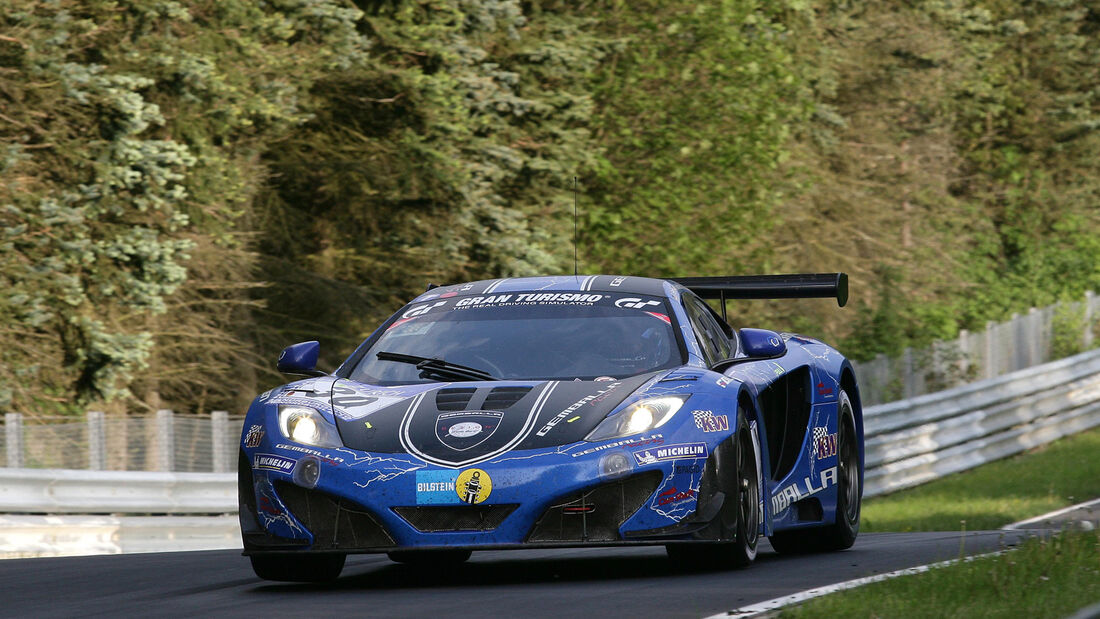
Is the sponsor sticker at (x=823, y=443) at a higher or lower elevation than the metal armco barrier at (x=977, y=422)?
higher

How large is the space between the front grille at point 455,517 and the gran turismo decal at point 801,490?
6.00ft

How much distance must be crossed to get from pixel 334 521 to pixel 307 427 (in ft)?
1.44

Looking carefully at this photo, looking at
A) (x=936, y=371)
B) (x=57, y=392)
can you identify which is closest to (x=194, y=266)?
(x=57, y=392)

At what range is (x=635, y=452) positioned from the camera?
7.43 m

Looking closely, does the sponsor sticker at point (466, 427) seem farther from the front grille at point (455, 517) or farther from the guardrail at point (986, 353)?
the guardrail at point (986, 353)

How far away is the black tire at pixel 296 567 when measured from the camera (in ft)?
26.2

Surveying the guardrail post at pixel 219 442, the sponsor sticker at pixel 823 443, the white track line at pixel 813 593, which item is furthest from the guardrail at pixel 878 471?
the white track line at pixel 813 593

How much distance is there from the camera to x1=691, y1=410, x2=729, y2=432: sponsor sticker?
7.63 metres

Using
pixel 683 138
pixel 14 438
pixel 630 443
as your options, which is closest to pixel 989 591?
pixel 630 443

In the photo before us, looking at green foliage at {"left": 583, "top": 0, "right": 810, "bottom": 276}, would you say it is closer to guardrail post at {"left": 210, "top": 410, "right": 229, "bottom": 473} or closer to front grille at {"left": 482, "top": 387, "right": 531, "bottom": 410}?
guardrail post at {"left": 210, "top": 410, "right": 229, "bottom": 473}

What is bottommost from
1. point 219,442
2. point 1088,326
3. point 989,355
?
point 1088,326

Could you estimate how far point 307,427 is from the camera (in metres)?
7.73

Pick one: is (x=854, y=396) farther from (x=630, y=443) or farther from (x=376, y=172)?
(x=376, y=172)

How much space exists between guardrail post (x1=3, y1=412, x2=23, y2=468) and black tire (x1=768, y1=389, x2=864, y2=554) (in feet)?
24.8
